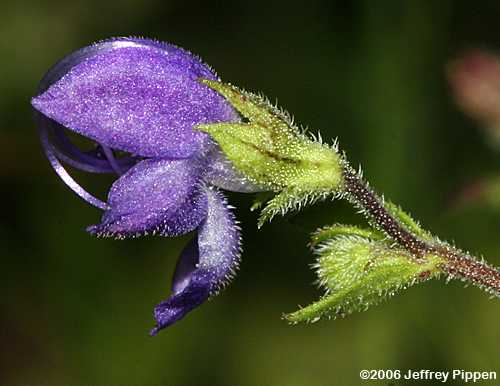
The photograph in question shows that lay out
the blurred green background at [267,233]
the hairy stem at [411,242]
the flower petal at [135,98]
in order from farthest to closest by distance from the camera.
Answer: the blurred green background at [267,233], the hairy stem at [411,242], the flower petal at [135,98]

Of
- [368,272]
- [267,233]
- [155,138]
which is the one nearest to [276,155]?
[155,138]

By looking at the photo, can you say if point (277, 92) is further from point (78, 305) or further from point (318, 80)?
point (78, 305)

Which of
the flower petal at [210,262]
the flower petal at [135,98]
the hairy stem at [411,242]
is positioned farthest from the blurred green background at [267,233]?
the flower petal at [135,98]

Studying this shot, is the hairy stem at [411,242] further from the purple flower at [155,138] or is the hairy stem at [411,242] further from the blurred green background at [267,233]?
the blurred green background at [267,233]

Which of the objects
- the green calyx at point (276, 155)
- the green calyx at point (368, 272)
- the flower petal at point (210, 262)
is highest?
the green calyx at point (276, 155)

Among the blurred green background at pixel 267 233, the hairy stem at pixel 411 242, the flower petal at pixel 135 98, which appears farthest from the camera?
the blurred green background at pixel 267 233

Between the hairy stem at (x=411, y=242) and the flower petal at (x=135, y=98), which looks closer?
the flower petal at (x=135, y=98)
